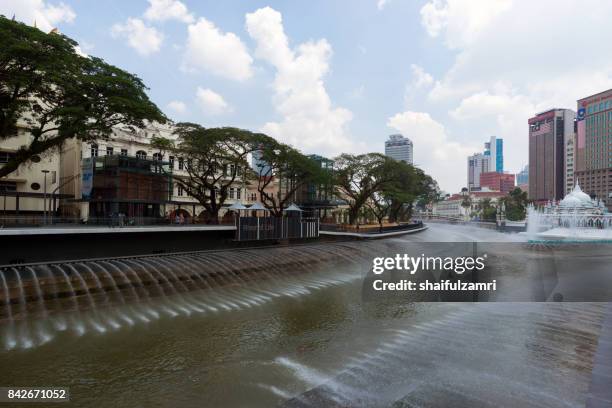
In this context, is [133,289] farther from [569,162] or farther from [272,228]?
[569,162]

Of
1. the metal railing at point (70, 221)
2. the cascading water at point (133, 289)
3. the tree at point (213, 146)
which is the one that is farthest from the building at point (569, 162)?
the metal railing at point (70, 221)

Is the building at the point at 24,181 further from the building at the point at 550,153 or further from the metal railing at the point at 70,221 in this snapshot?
the building at the point at 550,153

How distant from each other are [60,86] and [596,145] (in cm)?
16413

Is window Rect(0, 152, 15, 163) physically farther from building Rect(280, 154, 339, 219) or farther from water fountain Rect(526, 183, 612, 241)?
water fountain Rect(526, 183, 612, 241)

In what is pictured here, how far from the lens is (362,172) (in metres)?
54.7

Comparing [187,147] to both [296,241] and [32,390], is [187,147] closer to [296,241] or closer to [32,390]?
[296,241]

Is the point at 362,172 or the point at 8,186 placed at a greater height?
the point at 362,172

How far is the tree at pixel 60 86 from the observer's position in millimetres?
18859

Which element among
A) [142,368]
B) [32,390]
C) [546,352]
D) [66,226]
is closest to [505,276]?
[546,352]

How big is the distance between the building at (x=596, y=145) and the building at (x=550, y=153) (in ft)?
53.5

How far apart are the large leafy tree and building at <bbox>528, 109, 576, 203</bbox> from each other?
131 m

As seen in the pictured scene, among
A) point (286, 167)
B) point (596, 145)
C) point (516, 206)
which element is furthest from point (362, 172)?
point (596, 145)

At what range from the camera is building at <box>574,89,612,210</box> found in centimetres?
12562

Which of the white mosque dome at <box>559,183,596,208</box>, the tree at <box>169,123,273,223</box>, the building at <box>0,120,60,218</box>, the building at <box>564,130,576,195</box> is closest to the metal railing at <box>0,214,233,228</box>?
the tree at <box>169,123,273,223</box>
